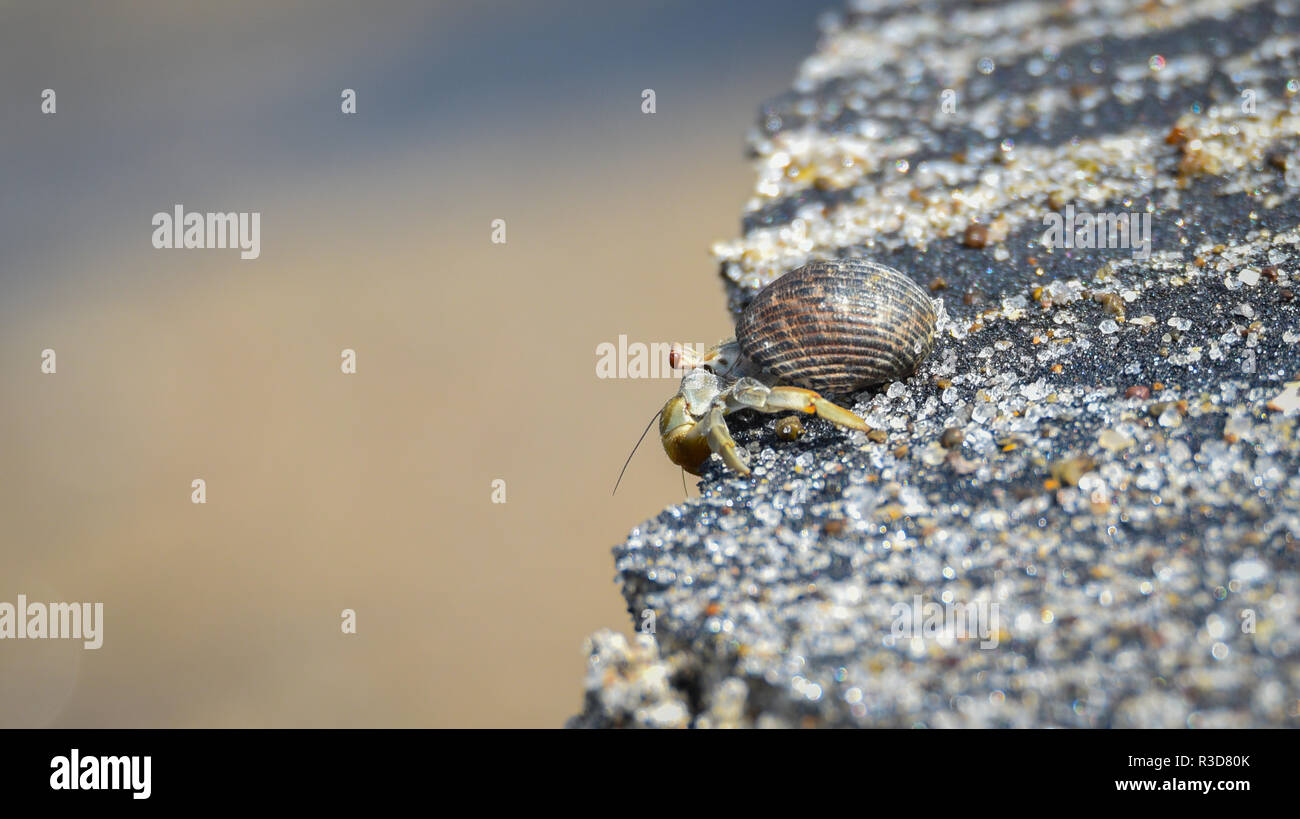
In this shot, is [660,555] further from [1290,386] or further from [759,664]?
[1290,386]

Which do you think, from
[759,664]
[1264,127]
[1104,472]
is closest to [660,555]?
[759,664]
